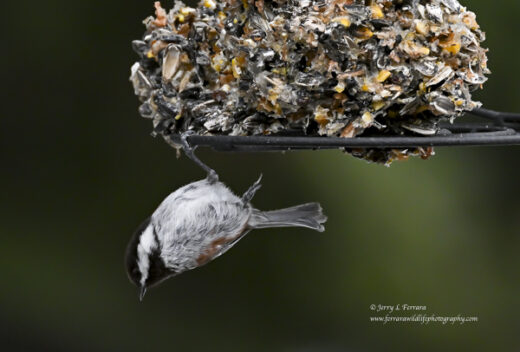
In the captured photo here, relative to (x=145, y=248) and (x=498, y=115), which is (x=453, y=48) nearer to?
(x=498, y=115)

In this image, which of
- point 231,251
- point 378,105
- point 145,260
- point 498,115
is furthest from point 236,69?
point 231,251

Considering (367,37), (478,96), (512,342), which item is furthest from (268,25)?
(512,342)

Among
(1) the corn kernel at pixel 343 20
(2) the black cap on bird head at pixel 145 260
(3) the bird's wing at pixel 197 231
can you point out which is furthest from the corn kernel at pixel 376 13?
(2) the black cap on bird head at pixel 145 260

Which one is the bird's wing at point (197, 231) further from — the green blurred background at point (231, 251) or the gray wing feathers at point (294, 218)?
the green blurred background at point (231, 251)

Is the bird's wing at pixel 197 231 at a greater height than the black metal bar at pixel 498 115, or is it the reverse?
the black metal bar at pixel 498 115

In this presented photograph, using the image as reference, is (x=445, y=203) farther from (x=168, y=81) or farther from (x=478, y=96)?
(x=168, y=81)
